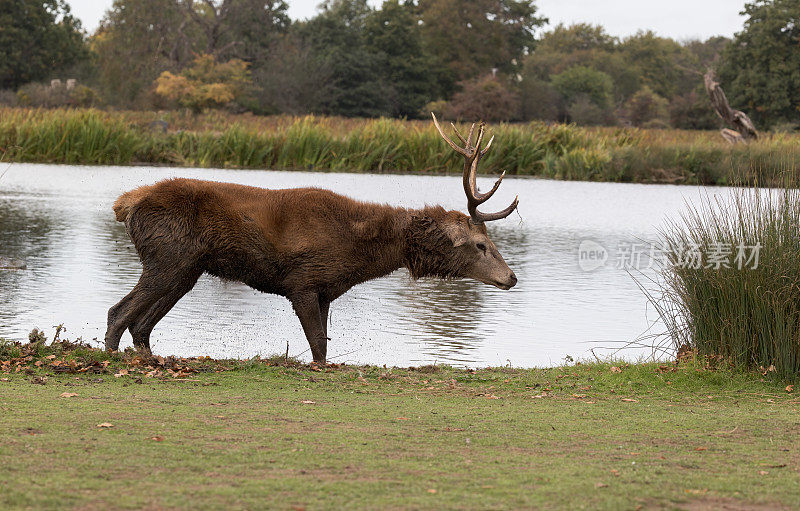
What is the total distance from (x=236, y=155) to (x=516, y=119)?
150 feet

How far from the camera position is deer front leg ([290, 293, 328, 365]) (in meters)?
9.75

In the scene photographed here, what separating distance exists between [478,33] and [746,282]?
84598mm

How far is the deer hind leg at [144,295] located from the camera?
952 cm

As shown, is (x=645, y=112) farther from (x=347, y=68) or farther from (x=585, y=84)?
(x=347, y=68)

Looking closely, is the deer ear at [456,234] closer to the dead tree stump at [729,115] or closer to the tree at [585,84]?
the dead tree stump at [729,115]

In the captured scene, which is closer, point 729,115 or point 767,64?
point 729,115

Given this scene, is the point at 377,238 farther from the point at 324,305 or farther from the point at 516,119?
the point at 516,119

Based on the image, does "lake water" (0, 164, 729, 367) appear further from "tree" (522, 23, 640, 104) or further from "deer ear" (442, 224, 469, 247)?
"tree" (522, 23, 640, 104)

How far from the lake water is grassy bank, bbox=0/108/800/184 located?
6.86 meters

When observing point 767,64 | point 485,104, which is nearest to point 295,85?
point 485,104

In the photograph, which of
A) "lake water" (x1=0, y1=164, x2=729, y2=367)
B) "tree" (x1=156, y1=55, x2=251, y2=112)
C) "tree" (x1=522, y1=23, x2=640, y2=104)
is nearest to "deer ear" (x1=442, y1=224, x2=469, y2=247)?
"lake water" (x1=0, y1=164, x2=729, y2=367)

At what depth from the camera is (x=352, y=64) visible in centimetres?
7344

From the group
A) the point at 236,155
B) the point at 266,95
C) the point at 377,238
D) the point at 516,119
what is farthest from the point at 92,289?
the point at 516,119

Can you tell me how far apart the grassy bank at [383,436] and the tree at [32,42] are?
65.8 meters
